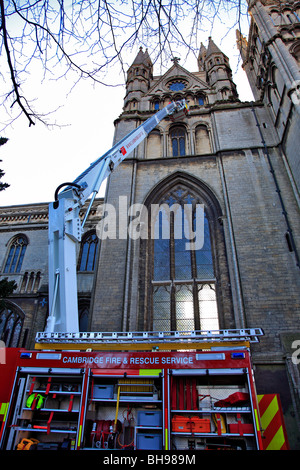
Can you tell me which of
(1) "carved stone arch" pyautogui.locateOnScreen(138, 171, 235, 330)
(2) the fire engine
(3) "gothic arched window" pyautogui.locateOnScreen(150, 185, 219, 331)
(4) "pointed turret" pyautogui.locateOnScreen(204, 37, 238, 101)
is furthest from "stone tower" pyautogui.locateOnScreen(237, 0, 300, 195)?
(2) the fire engine

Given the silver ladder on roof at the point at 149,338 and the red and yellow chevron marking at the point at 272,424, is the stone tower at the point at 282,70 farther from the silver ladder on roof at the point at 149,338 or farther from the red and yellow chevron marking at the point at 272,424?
the red and yellow chevron marking at the point at 272,424

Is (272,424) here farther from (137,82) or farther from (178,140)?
(137,82)

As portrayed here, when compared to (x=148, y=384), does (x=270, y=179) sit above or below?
above

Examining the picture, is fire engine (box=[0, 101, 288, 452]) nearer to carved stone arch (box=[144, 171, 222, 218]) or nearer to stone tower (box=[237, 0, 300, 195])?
carved stone arch (box=[144, 171, 222, 218])

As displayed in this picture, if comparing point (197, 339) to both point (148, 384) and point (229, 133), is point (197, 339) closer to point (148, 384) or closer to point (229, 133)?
point (148, 384)

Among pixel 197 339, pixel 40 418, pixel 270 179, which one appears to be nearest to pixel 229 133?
pixel 270 179

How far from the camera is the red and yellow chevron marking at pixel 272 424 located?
419cm

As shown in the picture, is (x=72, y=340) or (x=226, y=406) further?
(x=72, y=340)

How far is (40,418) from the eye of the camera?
4566 millimetres

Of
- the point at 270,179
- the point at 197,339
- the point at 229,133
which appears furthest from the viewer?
the point at 229,133

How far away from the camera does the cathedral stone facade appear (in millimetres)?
8766

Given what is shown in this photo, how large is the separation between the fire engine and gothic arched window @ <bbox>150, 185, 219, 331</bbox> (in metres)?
4.58

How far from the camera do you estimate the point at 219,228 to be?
11.1 m
